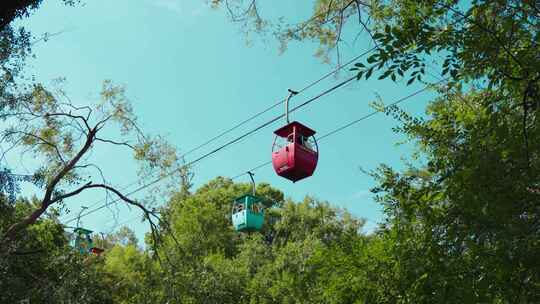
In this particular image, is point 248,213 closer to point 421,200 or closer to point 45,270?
point 45,270

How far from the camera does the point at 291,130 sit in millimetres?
11664

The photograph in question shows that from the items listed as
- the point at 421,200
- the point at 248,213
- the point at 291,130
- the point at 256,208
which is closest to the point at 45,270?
the point at 248,213

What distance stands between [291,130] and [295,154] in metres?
0.65

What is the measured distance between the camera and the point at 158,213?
46.3ft

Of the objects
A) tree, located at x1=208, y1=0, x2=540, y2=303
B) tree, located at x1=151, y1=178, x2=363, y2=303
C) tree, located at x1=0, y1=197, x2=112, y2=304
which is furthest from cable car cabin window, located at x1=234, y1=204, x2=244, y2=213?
tree, located at x1=208, y1=0, x2=540, y2=303

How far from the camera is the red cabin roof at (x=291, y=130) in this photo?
11.6 meters

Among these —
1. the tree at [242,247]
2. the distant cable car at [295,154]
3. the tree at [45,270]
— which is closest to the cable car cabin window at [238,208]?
the tree at [242,247]

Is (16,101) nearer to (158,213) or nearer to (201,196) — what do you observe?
(158,213)

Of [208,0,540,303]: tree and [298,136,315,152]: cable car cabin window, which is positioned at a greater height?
[298,136,315,152]: cable car cabin window

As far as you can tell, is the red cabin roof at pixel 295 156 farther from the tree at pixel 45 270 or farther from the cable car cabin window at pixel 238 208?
the cable car cabin window at pixel 238 208

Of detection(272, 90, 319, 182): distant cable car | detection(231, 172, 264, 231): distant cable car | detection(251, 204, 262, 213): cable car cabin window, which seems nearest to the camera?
detection(272, 90, 319, 182): distant cable car

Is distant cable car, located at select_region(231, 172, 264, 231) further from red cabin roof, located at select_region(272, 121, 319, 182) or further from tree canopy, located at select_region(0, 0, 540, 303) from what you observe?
red cabin roof, located at select_region(272, 121, 319, 182)

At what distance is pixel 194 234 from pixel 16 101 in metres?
17.4

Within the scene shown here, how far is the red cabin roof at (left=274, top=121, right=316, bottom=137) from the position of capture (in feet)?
38.1
